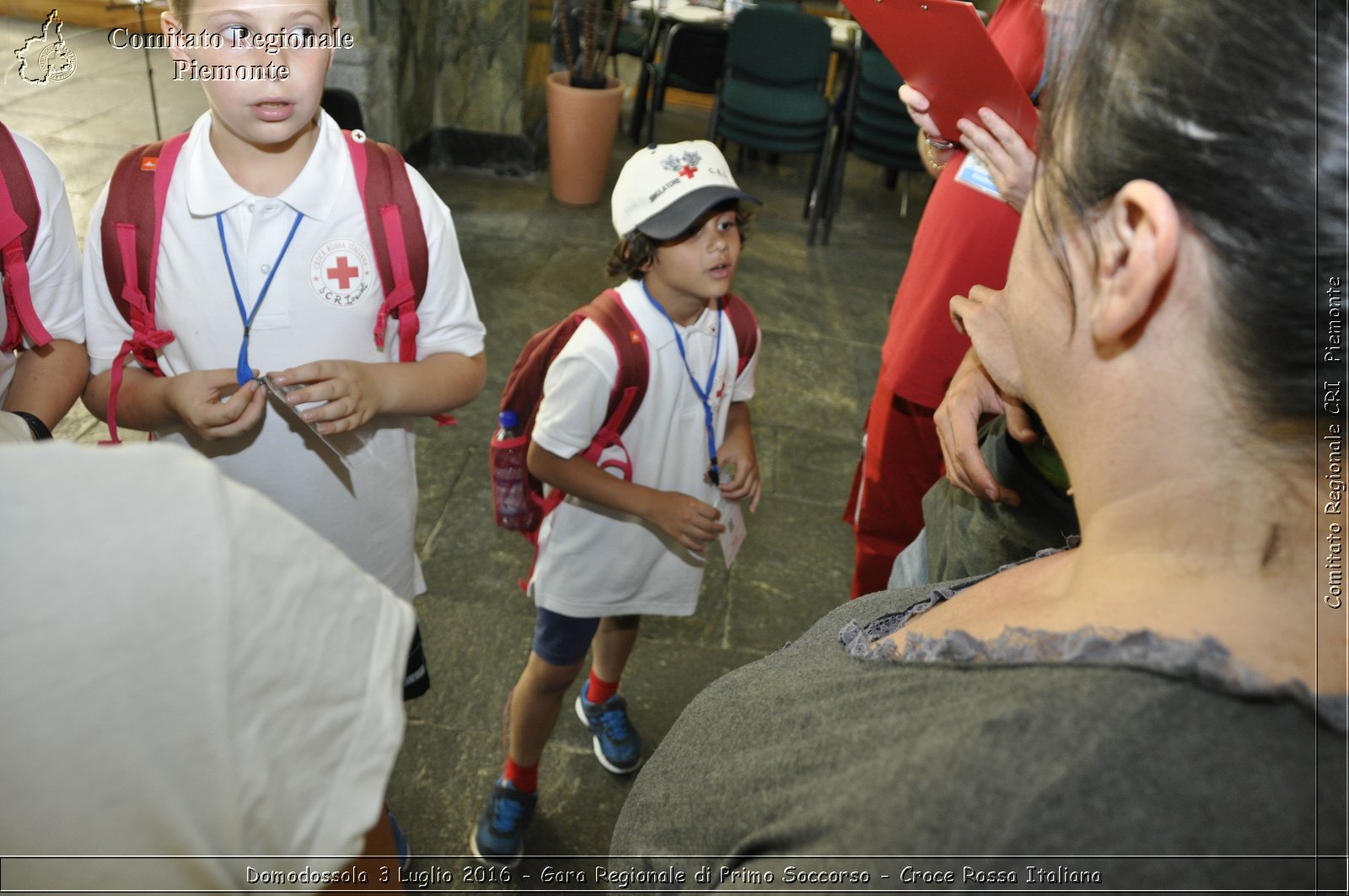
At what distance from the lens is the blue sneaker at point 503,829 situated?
2.20 m

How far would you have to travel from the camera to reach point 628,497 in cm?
190

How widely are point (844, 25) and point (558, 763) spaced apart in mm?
6035

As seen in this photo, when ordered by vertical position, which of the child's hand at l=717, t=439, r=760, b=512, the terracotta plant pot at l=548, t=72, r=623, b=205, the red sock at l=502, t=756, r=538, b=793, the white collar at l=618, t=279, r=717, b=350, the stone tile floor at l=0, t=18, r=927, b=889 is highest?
the white collar at l=618, t=279, r=717, b=350

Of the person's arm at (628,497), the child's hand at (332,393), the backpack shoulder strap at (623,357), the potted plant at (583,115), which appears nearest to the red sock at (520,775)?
the person's arm at (628,497)

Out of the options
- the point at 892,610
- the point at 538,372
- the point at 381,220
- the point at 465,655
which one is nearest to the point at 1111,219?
the point at 892,610

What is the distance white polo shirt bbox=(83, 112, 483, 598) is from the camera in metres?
1.57

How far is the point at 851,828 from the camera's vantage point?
2.16 ft

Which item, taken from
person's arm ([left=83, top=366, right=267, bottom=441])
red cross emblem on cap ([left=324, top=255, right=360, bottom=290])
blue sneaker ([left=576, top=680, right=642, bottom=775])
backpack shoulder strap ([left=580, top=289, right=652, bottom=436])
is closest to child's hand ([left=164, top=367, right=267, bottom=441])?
person's arm ([left=83, top=366, right=267, bottom=441])

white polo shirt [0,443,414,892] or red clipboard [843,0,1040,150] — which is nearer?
white polo shirt [0,443,414,892]

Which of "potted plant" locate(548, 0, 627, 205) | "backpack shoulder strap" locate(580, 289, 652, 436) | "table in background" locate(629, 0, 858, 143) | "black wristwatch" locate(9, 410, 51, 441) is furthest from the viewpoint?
"table in background" locate(629, 0, 858, 143)

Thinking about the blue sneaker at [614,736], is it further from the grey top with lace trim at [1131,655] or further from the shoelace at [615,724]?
the grey top with lace trim at [1131,655]

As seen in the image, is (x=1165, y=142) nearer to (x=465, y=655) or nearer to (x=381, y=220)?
(x=381, y=220)

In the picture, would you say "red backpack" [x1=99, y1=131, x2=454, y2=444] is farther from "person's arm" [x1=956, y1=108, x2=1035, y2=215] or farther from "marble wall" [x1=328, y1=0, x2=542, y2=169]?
"marble wall" [x1=328, y1=0, x2=542, y2=169]

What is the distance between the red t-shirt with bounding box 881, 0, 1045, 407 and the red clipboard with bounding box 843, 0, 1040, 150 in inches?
14.0
